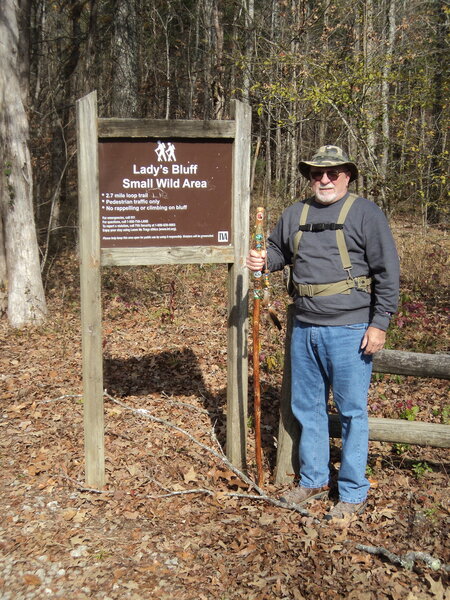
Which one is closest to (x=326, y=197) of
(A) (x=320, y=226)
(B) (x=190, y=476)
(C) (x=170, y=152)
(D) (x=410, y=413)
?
(A) (x=320, y=226)

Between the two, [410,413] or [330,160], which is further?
[410,413]

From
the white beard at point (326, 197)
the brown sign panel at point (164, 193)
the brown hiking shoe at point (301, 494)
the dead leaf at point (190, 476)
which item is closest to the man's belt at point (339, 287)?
the white beard at point (326, 197)

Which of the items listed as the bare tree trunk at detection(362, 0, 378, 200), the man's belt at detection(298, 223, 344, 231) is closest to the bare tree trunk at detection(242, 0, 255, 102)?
the bare tree trunk at detection(362, 0, 378, 200)

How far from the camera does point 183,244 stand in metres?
4.27

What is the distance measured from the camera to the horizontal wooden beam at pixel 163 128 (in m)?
3.96

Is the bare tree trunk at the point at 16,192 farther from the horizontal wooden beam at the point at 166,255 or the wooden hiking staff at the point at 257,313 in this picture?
the wooden hiking staff at the point at 257,313

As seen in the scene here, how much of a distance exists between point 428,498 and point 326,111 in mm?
9615

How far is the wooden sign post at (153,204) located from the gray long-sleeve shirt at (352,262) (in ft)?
1.89

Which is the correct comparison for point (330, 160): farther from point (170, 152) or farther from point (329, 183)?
point (170, 152)

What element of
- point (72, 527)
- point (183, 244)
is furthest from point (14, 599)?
point (183, 244)

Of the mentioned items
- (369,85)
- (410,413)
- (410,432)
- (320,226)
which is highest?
(369,85)

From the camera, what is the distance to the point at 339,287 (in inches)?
149

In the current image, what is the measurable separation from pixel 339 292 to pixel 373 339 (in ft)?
1.22

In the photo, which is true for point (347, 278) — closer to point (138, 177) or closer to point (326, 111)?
point (138, 177)
